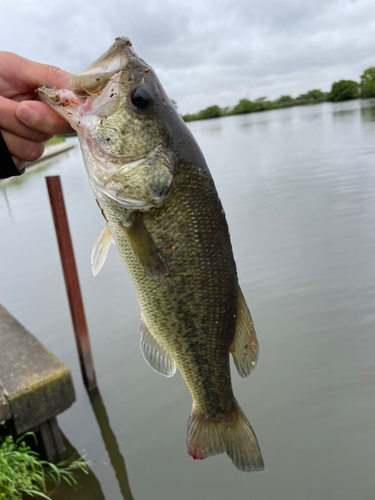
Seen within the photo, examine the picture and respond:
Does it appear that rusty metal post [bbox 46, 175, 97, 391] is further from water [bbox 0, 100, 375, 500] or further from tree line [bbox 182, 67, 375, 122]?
tree line [bbox 182, 67, 375, 122]

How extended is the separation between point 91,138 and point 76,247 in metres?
9.52

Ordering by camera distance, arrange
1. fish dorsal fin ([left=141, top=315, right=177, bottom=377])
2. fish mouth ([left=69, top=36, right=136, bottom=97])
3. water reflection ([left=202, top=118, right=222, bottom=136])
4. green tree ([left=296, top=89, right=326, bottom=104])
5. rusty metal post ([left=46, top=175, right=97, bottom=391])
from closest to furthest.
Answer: fish mouth ([left=69, top=36, right=136, bottom=97])
fish dorsal fin ([left=141, top=315, right=177, bottom=377])
rusty metal post ([left=46, top=175, right=97, bottom=391])
water reflection ([left=202, top=118, right=222, bottom=136])
green tree ([left=296, top=89, right=326, bottom=104])

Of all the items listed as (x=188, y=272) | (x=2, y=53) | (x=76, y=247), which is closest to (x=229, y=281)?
(x=188, y=272)

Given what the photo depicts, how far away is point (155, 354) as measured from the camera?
1912 millimetres

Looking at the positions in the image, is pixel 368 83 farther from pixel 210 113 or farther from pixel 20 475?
pixel 20 475

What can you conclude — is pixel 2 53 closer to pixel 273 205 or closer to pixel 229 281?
pixel 229 281

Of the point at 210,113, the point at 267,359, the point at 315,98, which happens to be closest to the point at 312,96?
the point at 315,98

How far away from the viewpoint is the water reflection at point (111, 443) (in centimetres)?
422

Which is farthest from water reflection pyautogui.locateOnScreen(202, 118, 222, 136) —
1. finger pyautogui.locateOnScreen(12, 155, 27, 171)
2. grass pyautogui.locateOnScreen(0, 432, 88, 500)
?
finger pyautogui.locateOnScreen(12, 155, 27, 171)

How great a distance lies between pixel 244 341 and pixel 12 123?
1448 millimetres

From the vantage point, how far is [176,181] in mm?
1620

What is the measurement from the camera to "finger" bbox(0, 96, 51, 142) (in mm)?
1688

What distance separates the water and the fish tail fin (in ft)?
8.34

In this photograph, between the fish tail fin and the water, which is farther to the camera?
the water
